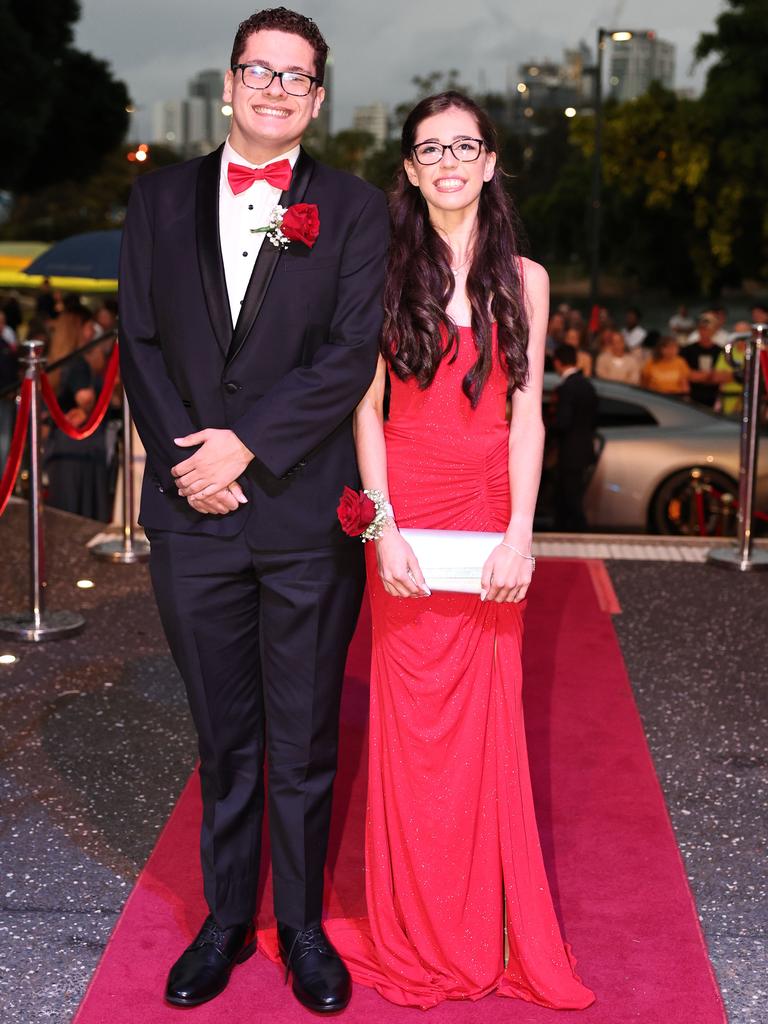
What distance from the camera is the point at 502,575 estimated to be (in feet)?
9.48

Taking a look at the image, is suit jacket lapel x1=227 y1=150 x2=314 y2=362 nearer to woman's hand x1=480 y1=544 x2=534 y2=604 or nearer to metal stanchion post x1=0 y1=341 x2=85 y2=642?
woman's hand x1=480 y1=544 x2=534 y2=604

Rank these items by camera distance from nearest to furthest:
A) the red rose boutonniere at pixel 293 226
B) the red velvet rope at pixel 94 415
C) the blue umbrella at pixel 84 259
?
the red rose boutonniere at pixel 293 226
the red velvet rope at pixel 94 415
the blue umbrella at pixel 84 259

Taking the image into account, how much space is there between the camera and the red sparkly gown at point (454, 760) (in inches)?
118

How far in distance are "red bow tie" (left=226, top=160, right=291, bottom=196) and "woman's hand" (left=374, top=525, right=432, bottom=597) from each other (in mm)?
799

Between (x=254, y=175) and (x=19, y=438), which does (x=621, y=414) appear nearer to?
(x=19, y=438)

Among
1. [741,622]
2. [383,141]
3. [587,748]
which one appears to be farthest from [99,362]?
[383,141]

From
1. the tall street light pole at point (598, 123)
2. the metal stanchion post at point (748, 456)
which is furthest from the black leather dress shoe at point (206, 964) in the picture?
the tall street light pole at point (598, 123)

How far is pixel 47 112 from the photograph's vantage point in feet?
71.7

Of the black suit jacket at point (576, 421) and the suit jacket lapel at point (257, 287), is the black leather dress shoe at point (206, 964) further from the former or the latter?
the black suit jacket at point (576, 421)

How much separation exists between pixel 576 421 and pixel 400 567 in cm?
622

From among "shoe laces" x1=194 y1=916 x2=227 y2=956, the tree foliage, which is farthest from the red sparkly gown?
the tree foliage

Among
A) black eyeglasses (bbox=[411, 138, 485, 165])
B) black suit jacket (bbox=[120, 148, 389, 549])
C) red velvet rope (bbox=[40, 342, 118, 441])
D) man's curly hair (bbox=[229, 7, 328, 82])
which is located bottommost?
red velvet rope (bbox=[40, 342, 118, 441])

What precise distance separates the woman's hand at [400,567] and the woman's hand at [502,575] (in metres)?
0.13

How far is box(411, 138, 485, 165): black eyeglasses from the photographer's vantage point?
9.52ft
